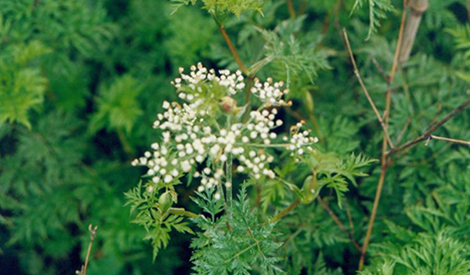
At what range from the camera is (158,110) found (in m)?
2.56

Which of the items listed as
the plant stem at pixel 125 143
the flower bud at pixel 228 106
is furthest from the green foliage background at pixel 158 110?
the flower bud at pixel 228 106

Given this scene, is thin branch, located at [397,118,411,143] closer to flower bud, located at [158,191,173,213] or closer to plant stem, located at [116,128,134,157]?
flower bud, located at [158,191,173,213]

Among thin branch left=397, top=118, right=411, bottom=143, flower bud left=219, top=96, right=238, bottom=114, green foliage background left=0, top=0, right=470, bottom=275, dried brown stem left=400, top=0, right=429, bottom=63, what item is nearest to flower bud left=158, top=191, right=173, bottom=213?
flower bud left=219, top=96, right=238, bottom=114

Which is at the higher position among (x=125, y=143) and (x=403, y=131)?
(x=403, y=131)

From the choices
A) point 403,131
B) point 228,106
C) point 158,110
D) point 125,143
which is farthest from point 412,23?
point 125,143

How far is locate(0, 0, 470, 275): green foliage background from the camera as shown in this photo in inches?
81.7

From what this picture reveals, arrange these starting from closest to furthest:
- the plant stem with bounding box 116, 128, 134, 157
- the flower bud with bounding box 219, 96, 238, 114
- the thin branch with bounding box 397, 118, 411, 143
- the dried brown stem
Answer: the flower bud with bounding box 219, 96, 238, 114
the dried brown stem
the thin branch with bounding box 397, 118, 411, 143
the plant stem with bounding box 116, 128, 134, 157

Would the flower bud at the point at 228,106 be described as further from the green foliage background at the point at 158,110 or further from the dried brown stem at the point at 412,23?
the dried brown stem at the point at 412,23

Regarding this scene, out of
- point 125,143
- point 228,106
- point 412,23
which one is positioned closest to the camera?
point 228,106

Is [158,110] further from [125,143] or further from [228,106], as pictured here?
[228,106]

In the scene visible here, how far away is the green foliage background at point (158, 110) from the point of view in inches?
81.7

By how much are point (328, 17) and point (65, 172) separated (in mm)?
1633

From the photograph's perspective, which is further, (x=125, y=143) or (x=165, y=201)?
(x=125, y=143)

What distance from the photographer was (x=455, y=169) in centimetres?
206
